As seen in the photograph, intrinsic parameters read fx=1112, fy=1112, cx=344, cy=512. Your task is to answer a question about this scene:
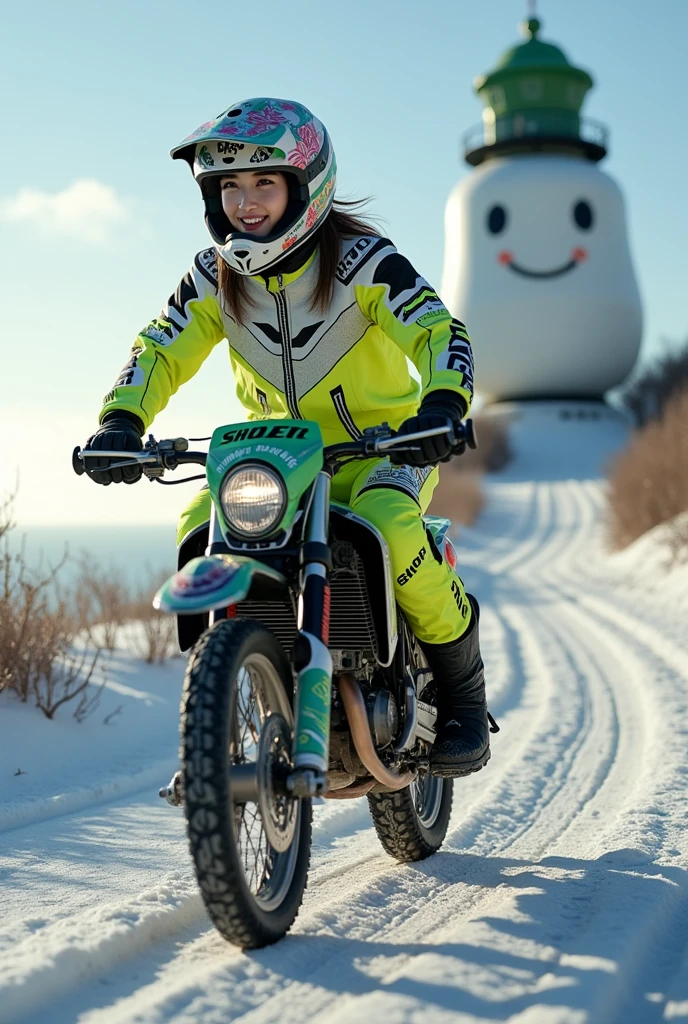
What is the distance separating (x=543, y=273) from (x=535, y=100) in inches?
266

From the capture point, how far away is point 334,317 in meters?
3.55

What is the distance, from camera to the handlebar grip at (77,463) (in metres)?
3.34

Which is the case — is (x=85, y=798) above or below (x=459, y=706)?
below

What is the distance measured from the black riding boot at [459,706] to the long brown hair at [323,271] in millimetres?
1183

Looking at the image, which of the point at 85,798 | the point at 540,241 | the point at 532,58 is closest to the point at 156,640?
the point at 85,798

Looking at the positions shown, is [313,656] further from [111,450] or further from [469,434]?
[111,450]

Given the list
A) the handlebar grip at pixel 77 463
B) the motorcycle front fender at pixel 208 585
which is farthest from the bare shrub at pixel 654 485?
the motorcycle front fender at pixel 208 585

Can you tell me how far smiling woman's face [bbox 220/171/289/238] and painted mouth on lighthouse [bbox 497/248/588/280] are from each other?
3774 cm

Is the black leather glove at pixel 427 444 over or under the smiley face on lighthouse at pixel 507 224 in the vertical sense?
under

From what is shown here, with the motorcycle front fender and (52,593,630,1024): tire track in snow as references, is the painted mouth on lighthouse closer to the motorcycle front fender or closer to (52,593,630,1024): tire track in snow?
(52,593,630,1024): tire track in snow

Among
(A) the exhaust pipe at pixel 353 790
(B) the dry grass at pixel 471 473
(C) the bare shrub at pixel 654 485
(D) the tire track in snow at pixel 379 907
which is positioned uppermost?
(B) the dry grass at pixel 471 473

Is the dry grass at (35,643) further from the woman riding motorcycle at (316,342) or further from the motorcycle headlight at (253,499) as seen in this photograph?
the motorcycle headlight at (253,499)

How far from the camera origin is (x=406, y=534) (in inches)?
128

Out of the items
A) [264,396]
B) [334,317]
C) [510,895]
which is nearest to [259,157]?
[334,317]
